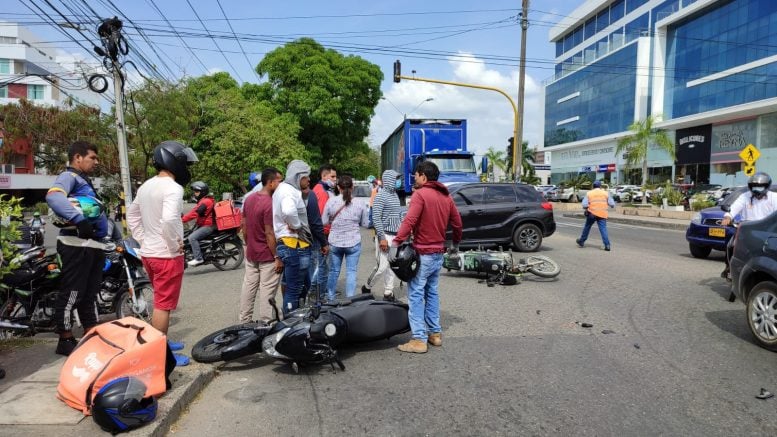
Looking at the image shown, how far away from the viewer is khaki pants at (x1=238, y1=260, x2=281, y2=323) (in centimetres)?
563

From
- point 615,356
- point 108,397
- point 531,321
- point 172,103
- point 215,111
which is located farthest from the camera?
point 215,111

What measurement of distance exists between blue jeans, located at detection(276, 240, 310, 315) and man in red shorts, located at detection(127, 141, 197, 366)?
119 centimetres

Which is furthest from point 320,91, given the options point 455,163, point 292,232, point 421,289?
point 421,289

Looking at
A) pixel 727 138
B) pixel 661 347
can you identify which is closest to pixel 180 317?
pixel 661 347

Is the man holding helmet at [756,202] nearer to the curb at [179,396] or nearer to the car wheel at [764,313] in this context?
the car wheel at [764,313]

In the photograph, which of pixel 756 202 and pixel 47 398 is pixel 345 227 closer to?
pixel 47 398

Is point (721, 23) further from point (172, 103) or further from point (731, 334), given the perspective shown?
point (731, 334)

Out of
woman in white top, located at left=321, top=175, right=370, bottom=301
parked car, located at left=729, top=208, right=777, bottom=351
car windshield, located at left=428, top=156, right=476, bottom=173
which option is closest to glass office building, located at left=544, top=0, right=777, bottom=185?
car windshield, located at left=428, top=156, right=476, bottom=173

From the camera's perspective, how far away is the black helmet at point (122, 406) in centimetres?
320

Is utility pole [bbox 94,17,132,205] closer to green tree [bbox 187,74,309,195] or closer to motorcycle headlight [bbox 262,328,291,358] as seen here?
green tree [bbox 187,74,309,195]

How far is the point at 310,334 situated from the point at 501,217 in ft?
27.5

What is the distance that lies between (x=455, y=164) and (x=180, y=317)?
47.1 feet

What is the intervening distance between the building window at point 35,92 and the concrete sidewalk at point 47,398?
52686mm

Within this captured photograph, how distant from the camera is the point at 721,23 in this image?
47000 mm
